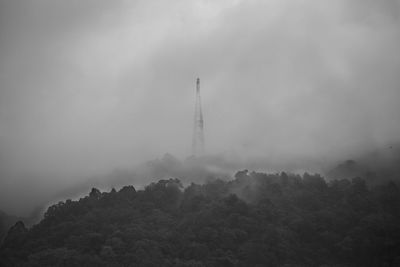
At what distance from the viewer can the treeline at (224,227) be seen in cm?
11450

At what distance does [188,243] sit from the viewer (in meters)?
119

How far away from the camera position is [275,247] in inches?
4616

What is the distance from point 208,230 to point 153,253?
38.8 feet

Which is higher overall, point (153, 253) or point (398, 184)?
point (398, 184)

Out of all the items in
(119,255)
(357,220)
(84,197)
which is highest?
(84,197)

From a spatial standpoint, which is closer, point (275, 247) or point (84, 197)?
point (275, 247)

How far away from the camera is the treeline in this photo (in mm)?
114500

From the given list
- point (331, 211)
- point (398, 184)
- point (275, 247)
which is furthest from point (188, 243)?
point (398, 184)

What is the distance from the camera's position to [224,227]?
123 meters

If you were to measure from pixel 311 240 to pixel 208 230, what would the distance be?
18265 millimetres

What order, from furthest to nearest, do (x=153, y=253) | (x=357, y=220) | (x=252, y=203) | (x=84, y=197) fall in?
(x=84, y=197), (x=252, y=203), (x=357, y=220), (x=153, y=253)

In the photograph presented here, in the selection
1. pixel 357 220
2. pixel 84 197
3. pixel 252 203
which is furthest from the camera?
pixel 84 197

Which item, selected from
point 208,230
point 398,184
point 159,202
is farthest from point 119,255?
point 398,184

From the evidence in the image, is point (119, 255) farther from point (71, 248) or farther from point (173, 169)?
point (173, 169)
